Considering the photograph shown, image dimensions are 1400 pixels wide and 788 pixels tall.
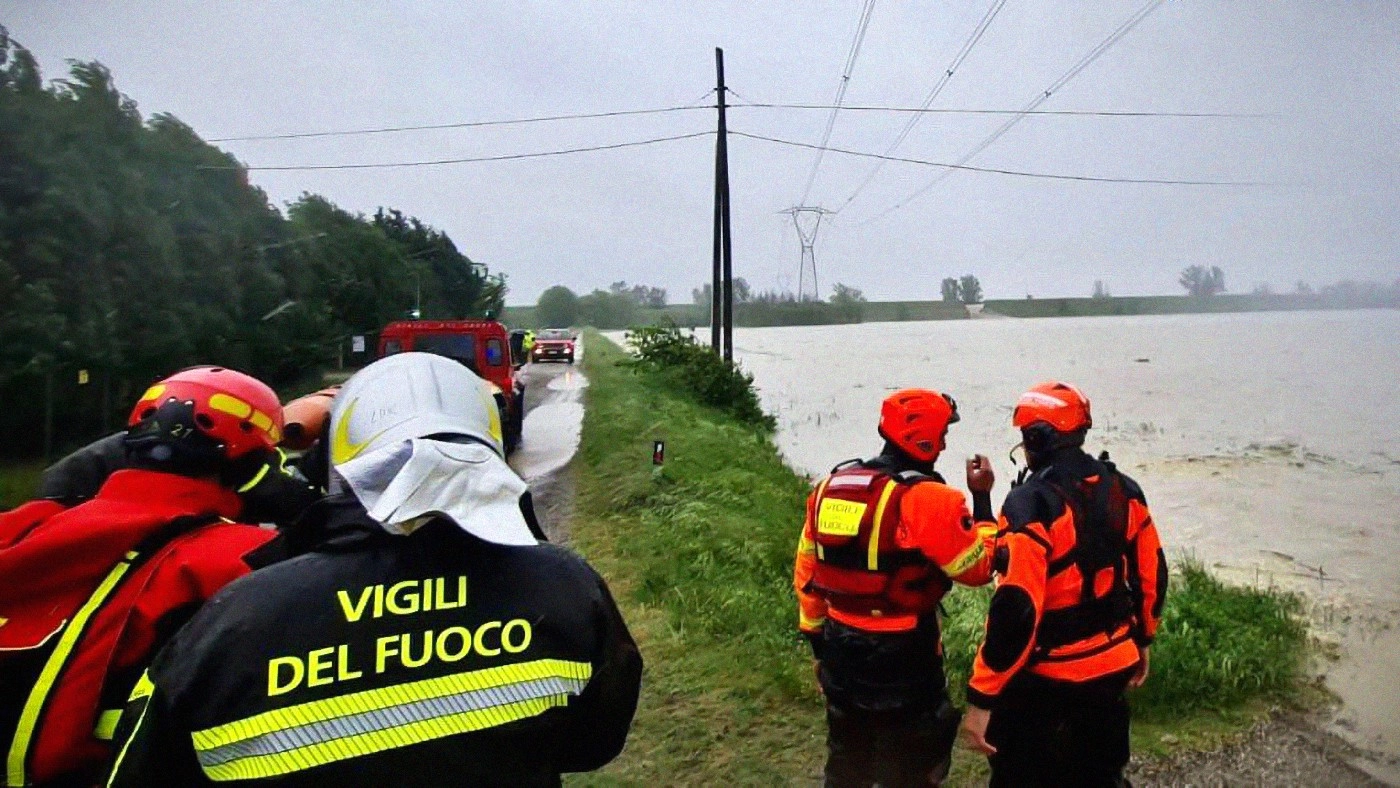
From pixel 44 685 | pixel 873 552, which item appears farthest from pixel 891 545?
pixel 44 685

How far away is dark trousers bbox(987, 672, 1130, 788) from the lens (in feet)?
10.6

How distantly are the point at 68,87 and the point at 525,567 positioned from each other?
1815cm

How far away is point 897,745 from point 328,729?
98.8 inches

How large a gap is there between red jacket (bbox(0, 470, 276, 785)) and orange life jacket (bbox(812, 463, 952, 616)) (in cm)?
200

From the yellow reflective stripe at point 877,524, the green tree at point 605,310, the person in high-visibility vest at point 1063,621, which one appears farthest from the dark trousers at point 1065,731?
the green tree at point 605,310

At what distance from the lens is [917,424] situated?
11.3ft

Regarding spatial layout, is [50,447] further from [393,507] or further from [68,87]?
[393,507]

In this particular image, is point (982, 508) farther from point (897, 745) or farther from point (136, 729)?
point (136, 729)

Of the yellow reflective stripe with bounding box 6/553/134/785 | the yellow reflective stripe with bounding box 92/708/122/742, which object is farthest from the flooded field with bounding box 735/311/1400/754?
the yellow reflective stripe with bounding box 6/553/134/785

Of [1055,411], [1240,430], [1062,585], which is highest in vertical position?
[1055,411]

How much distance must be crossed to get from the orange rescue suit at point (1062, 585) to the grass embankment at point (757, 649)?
1544mm

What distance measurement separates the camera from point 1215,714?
4973 millimetres

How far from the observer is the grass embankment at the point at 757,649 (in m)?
4.84

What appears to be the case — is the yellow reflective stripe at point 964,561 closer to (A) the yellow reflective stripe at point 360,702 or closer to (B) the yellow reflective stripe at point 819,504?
(B) the yellow reflective stripe at point 819,504
